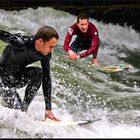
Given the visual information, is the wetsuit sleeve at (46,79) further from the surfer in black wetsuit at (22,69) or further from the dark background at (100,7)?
the dark background at (100,7)

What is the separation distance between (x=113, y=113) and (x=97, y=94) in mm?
1201

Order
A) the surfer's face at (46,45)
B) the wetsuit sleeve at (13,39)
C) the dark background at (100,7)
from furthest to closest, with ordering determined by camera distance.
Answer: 1. the dark background at (100,7)
2. the wetsuit sleeve at (13,39)
3. the surfer's face at (46,45)

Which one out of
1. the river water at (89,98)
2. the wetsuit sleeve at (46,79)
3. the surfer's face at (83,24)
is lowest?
the river water at (89,98)

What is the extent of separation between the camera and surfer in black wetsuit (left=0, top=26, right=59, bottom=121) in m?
5.74

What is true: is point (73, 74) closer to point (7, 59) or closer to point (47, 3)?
point (7, 59)

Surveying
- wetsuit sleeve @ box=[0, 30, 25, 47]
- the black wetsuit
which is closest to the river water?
the black wetsuit

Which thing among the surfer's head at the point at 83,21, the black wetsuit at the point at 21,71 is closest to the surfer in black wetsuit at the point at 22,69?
the black wetsuit at the point at 21,71

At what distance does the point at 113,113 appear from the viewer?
25.6 feet

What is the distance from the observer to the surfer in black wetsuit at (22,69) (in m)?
5.74

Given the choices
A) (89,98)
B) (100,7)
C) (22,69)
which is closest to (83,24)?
(89,98)

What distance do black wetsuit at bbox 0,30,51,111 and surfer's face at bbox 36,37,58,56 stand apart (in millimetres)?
141

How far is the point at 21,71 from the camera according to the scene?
19.6ft

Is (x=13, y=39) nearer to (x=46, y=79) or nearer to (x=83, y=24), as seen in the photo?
(x=46, y=79)

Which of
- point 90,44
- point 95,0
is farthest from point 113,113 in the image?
point 95,0
